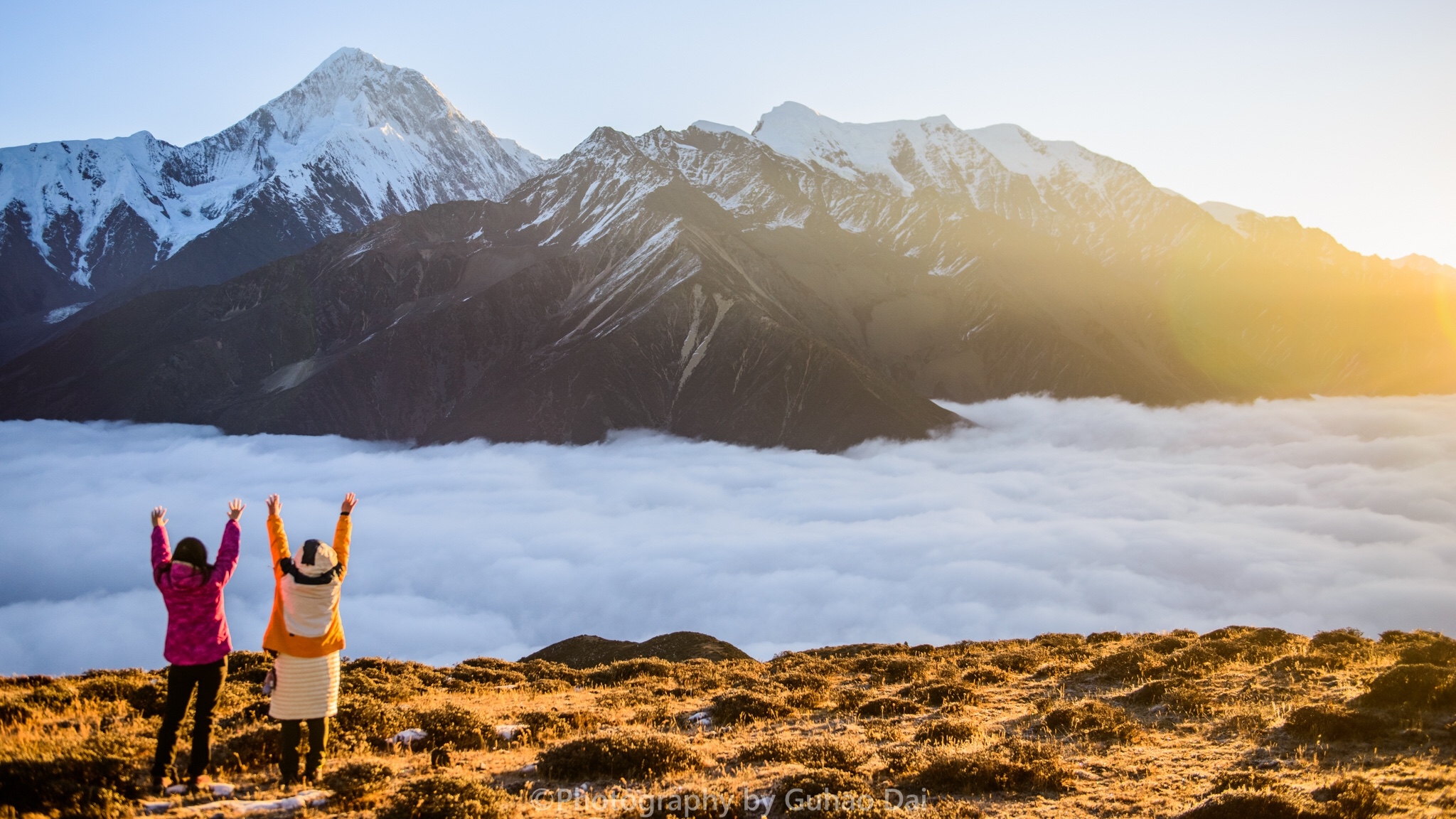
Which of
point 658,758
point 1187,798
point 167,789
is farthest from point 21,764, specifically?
point 1187,798

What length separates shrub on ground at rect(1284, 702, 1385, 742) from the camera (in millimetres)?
14523

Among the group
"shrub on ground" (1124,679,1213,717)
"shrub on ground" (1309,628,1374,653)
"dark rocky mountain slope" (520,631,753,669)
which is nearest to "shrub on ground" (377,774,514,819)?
"shrub on ground" (1124,679,1213,717)

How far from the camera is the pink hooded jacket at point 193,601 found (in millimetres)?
10414

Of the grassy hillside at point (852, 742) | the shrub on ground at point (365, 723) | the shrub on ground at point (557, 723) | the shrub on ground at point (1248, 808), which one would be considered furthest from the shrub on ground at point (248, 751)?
the shrub on ground at point (1248, 808)

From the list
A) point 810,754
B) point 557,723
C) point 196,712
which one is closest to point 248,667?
point 557,723

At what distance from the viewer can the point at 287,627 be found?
10.5 metres

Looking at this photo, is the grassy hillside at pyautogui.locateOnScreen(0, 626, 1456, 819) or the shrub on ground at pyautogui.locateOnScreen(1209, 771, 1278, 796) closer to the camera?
the grassy hillside at pyautogui.locateOnScreen(0, 626, 1456, 819)

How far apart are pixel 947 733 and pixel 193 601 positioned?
12493mm

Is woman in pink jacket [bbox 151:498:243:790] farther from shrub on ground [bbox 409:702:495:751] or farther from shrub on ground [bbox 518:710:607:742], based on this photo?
shrub on ground [bbox 518:710:607:742]

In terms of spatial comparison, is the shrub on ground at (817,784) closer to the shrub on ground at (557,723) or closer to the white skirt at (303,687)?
the shrub on ground at (557,723)

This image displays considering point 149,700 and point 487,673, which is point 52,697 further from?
point 487,673

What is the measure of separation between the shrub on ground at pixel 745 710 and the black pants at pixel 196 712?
9.69 meters

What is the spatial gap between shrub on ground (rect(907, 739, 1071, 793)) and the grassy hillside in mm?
37

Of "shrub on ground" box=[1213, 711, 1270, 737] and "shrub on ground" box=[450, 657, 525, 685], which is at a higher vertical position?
"shrub on ground" box=[1213, 711, 1270, 737]
